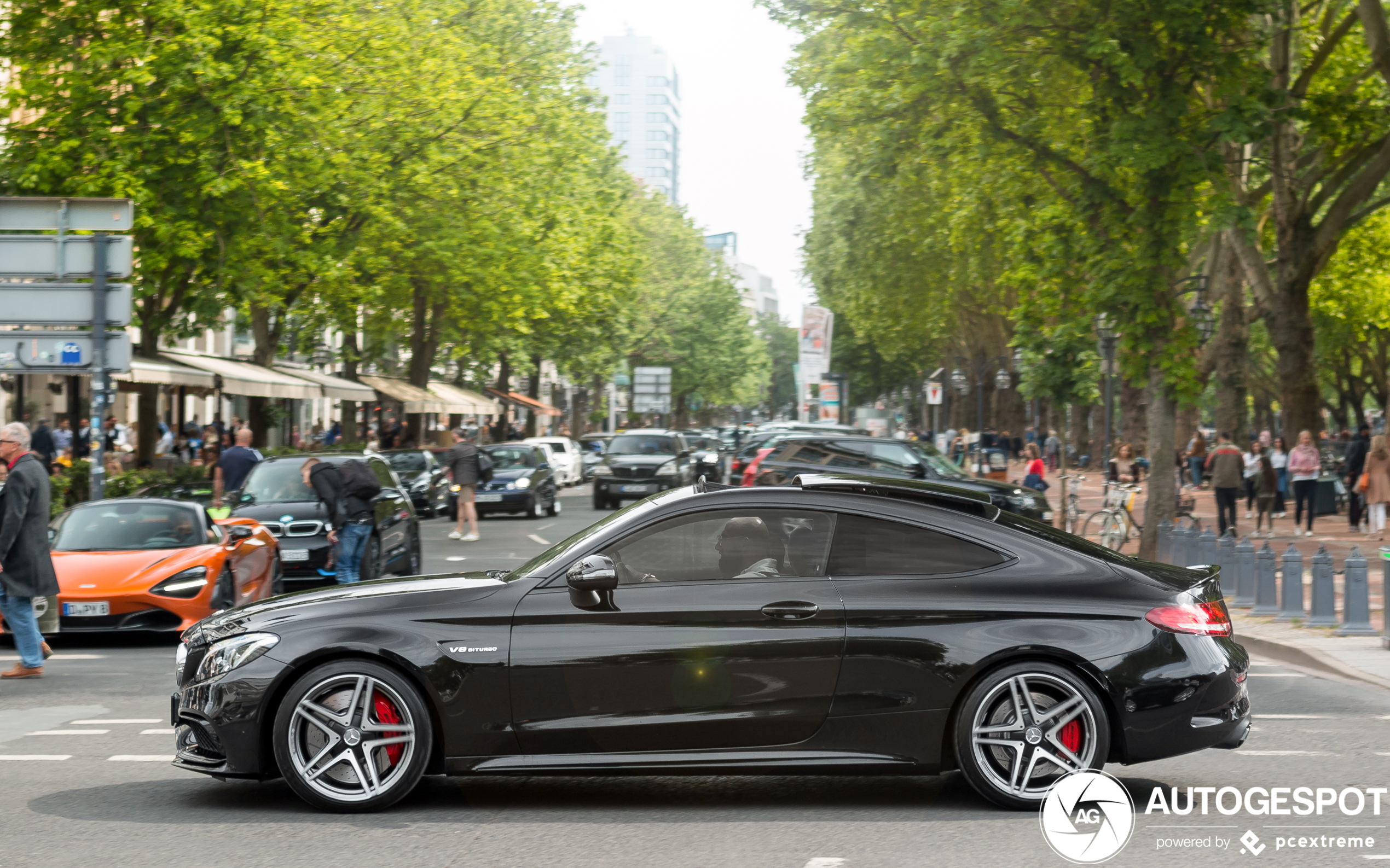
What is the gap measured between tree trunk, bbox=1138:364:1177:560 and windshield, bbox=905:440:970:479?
8.29 ft

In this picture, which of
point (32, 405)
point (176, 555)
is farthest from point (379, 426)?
point (176, 555)

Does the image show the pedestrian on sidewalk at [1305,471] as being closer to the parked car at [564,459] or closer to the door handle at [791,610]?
the door handle at [791,610]

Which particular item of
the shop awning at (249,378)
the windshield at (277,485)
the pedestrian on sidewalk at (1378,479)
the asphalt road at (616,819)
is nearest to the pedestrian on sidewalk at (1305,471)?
the pedestrian on sidewalk at (1378,479)

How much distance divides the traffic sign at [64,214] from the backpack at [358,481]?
3602mm

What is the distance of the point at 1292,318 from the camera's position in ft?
90.9

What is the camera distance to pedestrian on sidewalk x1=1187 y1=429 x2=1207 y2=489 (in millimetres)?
40750

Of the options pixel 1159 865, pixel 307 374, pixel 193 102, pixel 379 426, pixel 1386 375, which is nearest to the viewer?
pixel 1159 865

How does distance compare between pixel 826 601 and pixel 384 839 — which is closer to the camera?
pixel 384 839

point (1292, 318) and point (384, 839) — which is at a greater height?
point (1292, 318)

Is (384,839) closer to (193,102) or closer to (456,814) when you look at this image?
(456,814)

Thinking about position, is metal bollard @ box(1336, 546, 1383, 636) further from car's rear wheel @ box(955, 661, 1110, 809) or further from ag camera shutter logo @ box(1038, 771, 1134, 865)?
car's rear wheel @ box(955, 661, 1110, 809)

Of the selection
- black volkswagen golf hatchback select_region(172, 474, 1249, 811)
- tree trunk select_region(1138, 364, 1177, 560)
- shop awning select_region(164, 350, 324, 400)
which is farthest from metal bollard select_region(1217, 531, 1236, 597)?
shop awning select_region(164, 350, 324, 400)

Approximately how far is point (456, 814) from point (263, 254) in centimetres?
2258

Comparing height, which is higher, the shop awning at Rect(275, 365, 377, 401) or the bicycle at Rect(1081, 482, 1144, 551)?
the shop awning at Rect(275, 365, 377, 401)
